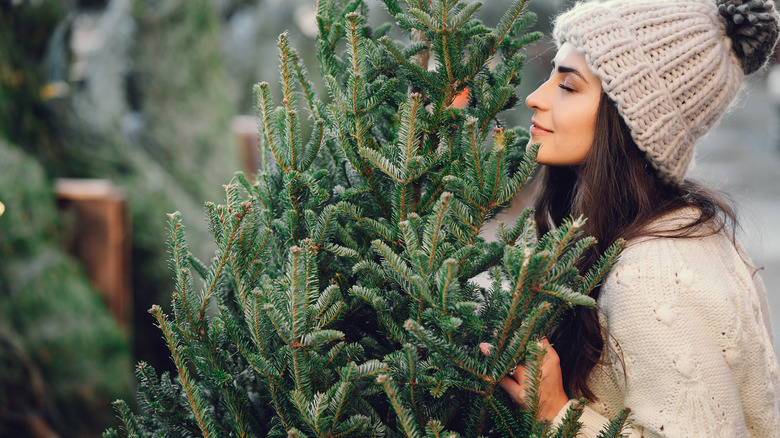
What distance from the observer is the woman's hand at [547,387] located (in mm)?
1334

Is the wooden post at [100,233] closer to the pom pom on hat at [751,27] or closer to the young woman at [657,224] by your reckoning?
the young woman at [657,224]

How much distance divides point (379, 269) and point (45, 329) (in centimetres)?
→ 233

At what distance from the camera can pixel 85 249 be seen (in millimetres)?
3432

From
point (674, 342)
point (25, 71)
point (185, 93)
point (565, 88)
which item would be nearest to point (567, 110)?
point (565, 88)

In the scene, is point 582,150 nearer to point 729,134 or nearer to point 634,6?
point 634,6

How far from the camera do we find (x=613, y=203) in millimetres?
1742

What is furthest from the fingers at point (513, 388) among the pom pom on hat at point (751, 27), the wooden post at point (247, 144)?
the wooden post at point (247, 144)

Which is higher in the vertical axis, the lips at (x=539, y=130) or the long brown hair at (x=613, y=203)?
the lips at (x=539, y=130)

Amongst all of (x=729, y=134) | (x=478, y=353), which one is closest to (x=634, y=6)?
(x=478, y=353)

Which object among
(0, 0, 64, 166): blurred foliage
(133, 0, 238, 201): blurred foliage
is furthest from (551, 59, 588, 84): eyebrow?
(133, 0, 238, 201): blurred foliage

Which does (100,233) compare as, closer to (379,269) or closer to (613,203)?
(379,269)

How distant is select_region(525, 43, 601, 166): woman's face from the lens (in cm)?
171

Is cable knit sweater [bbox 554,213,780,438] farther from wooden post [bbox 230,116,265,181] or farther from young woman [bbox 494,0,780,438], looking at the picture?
wooden post [bbox 230,116,265,181]

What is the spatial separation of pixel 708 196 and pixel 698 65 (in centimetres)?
39
